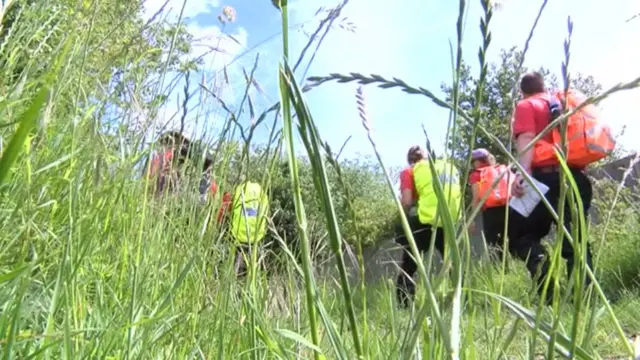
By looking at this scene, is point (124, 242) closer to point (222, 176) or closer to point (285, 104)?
point (222, 176)

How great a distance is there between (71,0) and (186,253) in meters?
0.96

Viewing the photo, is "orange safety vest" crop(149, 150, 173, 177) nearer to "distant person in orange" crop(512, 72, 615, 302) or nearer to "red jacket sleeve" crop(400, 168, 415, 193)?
"distant person in orange" crop(512, 72, 615, 302)

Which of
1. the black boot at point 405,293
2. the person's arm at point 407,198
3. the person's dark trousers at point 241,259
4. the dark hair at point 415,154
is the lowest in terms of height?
the black boot at point 405,293

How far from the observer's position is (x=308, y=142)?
537 millimetres

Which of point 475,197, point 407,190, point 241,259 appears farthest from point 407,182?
point 475,197

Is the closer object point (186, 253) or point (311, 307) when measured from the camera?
point (311, 307)

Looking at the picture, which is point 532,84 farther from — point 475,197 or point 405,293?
point 475,197

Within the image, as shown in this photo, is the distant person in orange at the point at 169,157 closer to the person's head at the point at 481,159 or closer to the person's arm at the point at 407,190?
the person's head at the point at 481,159

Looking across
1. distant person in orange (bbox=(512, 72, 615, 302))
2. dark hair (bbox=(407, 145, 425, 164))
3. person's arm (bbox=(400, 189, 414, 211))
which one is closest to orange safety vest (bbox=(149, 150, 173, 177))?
distant person in orange (bbox=(512, 72, 615, 302))

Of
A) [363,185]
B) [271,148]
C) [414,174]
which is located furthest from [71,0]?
[363,185]

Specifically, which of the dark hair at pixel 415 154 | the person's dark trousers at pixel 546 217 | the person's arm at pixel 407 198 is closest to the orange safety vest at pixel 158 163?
the person's dark trousers at pixel 546 217

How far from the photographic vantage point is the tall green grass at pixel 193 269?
1.80 ft

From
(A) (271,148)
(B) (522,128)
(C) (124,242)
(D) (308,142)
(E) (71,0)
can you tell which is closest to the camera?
(D) (308,142)

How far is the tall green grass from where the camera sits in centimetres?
55
